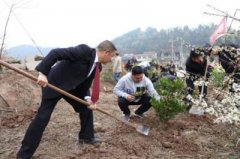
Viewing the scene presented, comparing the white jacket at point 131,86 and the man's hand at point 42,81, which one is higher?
the man's hand at point 42,81

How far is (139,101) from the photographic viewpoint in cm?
686

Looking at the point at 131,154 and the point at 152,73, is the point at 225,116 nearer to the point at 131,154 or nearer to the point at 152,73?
the point at 131,154

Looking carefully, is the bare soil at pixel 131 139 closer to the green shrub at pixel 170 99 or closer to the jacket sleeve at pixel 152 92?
the green shrub at pixel 170 99

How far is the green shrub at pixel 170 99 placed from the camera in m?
6.09

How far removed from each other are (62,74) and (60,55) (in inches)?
13.2

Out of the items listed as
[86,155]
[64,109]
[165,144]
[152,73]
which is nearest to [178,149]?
[165,144]

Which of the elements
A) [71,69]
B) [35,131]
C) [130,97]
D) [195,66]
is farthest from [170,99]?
[35,131]

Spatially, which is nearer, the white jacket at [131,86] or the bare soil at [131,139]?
the bare soil at [131,139]

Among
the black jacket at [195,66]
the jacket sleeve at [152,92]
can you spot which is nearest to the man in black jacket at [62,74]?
the jacket sleeve at [152,92]

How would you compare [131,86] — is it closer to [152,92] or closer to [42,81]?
[152,92]

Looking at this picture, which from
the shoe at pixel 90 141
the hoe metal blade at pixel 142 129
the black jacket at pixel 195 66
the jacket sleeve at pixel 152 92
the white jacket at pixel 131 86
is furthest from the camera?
the black jacket at pixel 195 66

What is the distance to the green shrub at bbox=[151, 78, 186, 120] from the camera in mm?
6090

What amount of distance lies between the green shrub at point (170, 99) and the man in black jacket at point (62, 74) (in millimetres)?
1363

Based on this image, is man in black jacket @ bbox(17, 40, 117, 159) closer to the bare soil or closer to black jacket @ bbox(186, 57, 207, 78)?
the bare soil
